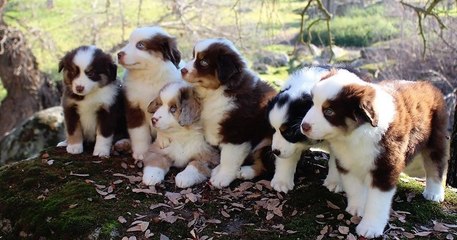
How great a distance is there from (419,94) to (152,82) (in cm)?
263

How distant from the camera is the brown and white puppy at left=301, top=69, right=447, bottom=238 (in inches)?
170

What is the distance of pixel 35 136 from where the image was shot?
12055mm

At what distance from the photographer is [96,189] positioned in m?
5.62

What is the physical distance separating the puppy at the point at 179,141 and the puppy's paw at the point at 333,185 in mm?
1155

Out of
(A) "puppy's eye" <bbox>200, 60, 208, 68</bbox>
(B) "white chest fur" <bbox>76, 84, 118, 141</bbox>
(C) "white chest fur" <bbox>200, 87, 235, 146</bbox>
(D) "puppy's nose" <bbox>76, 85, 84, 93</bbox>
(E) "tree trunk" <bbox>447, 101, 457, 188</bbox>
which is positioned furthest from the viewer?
(E) "tree trunk" <bbox>447, 101, 457, 188</bbox>

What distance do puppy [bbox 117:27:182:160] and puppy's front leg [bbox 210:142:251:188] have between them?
0.95 meters

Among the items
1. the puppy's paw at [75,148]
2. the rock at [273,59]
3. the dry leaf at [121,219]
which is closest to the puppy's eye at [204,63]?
the dry leaf at [121,219]

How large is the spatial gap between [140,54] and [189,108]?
0.78m

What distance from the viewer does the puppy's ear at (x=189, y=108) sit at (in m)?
5.54

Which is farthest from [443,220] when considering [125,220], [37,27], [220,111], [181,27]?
[37,27]

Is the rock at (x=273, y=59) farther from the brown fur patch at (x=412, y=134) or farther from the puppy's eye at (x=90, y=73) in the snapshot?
the brown fur patch at (x=412, y=134)

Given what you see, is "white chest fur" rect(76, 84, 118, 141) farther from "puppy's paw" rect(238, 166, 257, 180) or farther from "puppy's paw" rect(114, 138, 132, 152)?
"puppy's paw" rect(238, 166, 257, 180)

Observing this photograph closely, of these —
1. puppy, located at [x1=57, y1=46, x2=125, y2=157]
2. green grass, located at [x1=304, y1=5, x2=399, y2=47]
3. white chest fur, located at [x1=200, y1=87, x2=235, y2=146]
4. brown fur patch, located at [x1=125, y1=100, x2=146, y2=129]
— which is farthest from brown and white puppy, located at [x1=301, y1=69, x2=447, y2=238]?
green grass, located at [x1=304, y1=5, x2=399, y2=47]

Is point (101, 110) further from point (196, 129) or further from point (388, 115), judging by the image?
point (388, 115)
